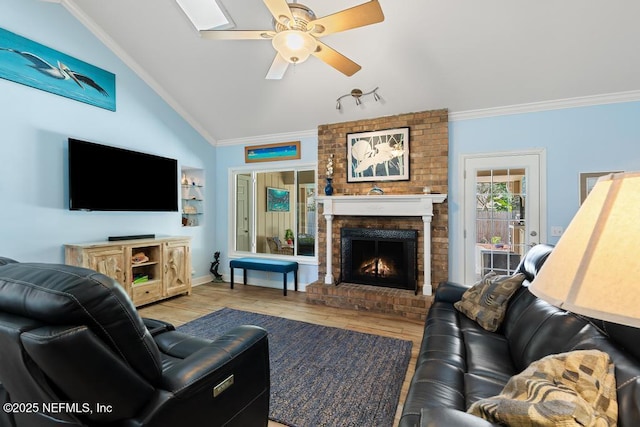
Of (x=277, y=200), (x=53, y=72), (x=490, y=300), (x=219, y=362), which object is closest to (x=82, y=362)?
(x=219, y=362)

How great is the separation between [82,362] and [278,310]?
3.08 m

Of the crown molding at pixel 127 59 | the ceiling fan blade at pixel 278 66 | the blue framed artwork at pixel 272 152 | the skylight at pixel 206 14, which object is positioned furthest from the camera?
the blue framed artwork at pixel 272 152

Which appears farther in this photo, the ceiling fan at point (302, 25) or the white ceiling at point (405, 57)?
the white ceiling at point (405, 57)

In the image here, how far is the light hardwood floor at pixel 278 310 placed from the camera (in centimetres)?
324

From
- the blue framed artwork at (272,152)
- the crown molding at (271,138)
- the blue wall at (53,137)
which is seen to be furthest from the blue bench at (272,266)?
the crown molding at (271,138)

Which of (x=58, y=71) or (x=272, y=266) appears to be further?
(x=272, y=266)

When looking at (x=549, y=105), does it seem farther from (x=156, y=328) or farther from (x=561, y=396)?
(x=156, y=328)

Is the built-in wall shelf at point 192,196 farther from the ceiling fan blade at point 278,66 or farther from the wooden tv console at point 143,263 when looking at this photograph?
the ceiling fan blade at point 278,66

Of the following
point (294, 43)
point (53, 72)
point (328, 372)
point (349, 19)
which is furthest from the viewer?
Answer: point (53, 72)

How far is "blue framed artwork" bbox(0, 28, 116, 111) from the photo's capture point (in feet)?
9.68

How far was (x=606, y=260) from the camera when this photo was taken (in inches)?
21.5

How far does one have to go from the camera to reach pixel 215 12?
10.6 ft

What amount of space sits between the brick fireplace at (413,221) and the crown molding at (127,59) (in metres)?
2.57

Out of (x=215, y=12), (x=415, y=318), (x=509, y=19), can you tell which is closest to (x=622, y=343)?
(x=415, y=318)
